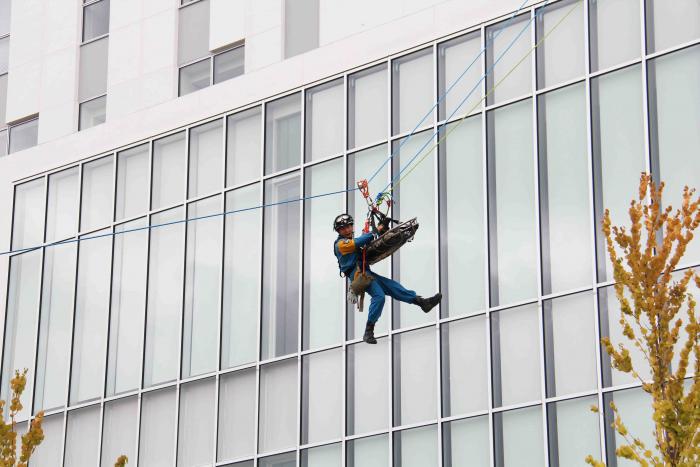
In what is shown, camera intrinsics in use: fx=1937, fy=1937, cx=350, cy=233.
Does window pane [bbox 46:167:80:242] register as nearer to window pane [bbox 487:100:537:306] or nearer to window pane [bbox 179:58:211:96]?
window pane [bbox 179:58:211:96]

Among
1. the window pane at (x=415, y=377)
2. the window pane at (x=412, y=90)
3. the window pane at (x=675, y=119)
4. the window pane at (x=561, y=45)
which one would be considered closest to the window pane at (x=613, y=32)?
the window pane at (x=561, y=45)

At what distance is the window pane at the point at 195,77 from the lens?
42.9 m

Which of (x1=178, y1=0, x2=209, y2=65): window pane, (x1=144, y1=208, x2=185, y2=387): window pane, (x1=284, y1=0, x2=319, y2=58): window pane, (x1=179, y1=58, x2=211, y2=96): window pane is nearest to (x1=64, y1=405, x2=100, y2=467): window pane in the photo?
(x1=144, y1=208, x2=185, y2=387): window pane

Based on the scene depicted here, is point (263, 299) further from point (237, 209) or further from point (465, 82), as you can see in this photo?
point (465, 82)

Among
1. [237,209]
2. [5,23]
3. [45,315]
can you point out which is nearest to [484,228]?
[237,209]

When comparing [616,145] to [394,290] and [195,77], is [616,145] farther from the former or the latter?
[195,77]

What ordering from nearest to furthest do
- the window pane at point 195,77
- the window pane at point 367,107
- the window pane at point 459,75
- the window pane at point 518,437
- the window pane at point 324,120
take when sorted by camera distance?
the window pane at point 518,437
the window pane at point 459,75
the window pane at point 367,107
the window pane at point 324,120
the window pane at point 195,77

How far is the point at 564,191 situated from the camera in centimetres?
3500

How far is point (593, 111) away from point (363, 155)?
18.7 ft

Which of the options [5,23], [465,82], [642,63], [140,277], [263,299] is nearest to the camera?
[642,63]

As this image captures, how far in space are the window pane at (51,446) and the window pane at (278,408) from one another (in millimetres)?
5841

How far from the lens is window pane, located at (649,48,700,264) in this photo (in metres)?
33.3

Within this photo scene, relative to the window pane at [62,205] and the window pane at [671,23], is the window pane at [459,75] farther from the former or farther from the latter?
the window pane at [62,205]

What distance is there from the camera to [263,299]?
3981 cm
